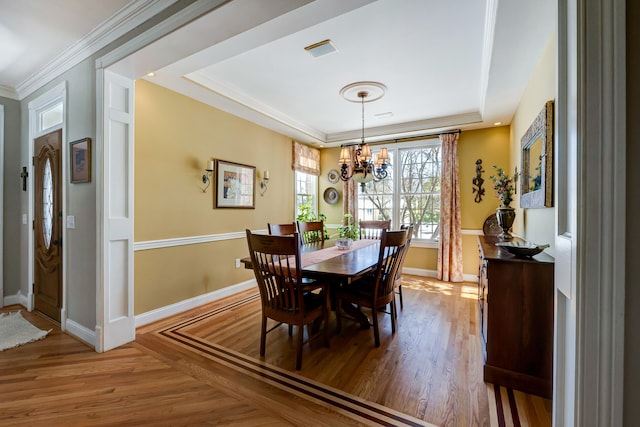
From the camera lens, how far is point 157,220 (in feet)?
9.94

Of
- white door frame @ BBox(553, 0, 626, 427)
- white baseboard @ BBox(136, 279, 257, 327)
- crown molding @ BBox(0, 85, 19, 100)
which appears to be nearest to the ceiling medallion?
white door frame @ BBox(553, 0, 626, 427)

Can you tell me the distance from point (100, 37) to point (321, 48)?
6.00ft

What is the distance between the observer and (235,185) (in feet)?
13.0

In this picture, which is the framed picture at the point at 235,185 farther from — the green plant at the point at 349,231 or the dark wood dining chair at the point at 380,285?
the dark wood dining chair at the point at 380,285

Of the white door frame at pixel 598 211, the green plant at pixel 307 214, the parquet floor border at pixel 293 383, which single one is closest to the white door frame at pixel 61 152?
the parquet floor border at pixel 293 383

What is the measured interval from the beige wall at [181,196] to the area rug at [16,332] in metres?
0.84

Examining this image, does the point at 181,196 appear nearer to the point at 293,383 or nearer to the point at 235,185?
the point at 235,185

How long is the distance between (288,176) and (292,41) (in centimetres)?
280

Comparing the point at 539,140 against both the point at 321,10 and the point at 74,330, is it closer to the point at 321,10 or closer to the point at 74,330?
the point at 321,10

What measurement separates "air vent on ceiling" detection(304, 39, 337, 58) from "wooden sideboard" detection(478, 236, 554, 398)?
2.19 m

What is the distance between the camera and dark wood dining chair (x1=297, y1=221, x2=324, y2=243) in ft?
12.1

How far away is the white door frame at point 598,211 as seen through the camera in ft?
2.53

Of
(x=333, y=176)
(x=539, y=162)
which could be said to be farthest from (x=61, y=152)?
(x=539, y=162)

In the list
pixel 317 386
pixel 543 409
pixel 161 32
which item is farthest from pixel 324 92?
pixel 543 409
